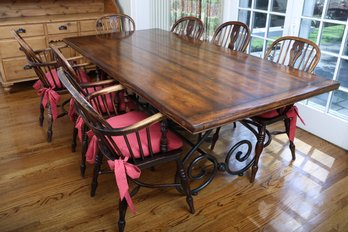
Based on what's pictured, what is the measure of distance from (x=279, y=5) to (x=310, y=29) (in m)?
0.40

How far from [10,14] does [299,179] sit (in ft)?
11.2

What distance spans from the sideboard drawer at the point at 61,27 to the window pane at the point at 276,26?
7.08 feet

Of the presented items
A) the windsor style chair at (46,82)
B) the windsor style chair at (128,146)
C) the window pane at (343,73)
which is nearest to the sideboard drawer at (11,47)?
the windsor style chair at (46,82)

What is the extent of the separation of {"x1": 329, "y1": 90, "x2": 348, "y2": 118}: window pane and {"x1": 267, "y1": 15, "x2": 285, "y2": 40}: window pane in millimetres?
758

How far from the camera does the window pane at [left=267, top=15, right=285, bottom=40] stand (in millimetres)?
2791

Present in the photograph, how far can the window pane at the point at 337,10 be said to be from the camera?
226 cm

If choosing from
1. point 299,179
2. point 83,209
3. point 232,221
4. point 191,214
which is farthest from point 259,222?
point 83,209

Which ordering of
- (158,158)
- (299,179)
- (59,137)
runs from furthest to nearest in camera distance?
(59,137) → (299,179) → (158,158)

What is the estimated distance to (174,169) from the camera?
2184mm

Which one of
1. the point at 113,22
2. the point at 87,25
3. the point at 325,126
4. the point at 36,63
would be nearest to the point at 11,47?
the point at 87,25

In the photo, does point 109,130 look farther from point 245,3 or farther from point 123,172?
point 245,3

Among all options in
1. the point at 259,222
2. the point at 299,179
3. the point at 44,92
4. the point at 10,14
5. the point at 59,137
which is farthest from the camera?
the point at 10,14

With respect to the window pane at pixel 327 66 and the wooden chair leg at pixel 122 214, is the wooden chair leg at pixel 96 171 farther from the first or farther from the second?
the window pane at pixel 327 66

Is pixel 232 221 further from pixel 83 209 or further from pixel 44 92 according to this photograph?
pixel 44 92
